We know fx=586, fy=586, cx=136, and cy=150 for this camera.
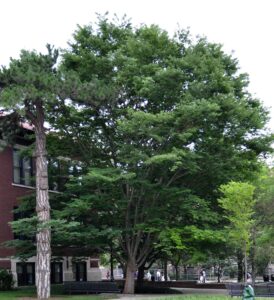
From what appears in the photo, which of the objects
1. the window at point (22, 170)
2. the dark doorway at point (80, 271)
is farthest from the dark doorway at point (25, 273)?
the dark doorway at point (80, 271)

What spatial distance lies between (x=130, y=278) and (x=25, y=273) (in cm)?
1035

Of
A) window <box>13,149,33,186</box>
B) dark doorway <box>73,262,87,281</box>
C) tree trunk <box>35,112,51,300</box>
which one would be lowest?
dark doorway <box>73,262,87,281</box>

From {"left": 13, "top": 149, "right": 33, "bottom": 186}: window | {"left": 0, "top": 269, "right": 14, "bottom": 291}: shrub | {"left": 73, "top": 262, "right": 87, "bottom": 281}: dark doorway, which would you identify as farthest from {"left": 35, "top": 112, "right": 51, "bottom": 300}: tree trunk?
{"left": 73, "top": 262, "right": 87, "bottom": 281}: dark doorway

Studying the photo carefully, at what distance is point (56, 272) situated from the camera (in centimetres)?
4816

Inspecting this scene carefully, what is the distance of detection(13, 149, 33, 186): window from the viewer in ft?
137

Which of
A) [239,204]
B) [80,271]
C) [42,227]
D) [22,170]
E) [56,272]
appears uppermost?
[22,170]

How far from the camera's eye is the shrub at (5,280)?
123 feet

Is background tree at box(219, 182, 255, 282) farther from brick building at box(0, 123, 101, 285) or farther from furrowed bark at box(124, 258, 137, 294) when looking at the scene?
brick building at box(0, 123, 101, 285)

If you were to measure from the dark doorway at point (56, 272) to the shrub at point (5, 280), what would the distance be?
895 centimetres

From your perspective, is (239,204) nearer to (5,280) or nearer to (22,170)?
(5,280)

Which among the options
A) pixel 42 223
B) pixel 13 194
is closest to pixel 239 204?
pixel 42 223

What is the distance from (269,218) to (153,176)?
11141mm

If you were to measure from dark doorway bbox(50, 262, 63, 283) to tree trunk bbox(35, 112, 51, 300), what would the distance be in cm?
1680

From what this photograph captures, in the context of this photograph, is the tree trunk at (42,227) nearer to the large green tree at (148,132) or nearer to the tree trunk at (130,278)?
the large green tree at (148,132)
